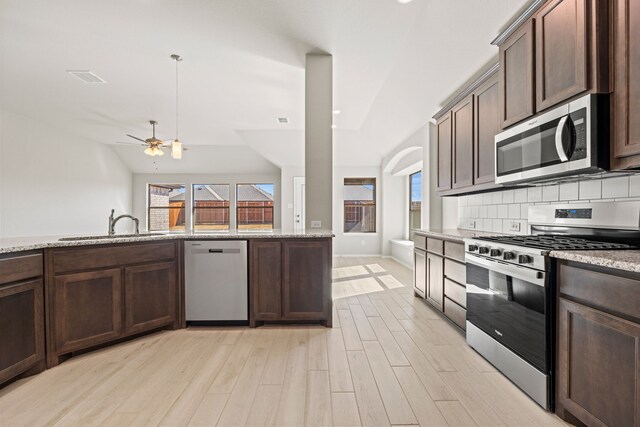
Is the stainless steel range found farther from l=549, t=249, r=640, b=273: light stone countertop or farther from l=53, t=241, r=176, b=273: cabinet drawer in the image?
l=53, t=241, r=176, b=273: cabinet drawer

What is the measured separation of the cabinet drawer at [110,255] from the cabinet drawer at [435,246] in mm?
2535

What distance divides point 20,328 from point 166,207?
7924 mm

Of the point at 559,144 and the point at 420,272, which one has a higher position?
the point at 559,144

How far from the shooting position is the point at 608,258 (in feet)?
4.41

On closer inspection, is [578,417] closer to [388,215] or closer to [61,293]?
[61,293]

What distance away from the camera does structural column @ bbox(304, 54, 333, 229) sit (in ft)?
11.1

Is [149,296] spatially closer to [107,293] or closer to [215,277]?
[107,293]

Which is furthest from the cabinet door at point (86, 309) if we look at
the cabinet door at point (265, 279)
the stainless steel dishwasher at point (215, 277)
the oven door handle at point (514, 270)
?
the oven door handle at point (514, 270)

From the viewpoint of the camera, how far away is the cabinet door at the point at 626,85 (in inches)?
58.0

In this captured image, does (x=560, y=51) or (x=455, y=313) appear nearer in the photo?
(x=560, y=51)

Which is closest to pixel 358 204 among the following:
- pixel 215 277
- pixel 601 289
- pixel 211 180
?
pixel 211 180

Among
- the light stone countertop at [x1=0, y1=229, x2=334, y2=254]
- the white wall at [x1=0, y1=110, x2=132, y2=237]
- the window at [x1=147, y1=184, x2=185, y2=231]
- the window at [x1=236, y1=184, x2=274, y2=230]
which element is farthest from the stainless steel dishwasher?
the window at [x1=147, y1=184, x2=185, y2=231]

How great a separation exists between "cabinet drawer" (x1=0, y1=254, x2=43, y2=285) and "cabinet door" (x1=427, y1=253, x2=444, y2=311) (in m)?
3.26

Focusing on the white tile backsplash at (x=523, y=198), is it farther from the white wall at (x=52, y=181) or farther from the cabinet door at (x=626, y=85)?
the white wall at (x=52, y=181)
